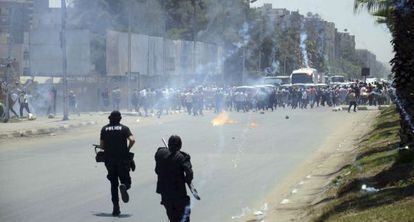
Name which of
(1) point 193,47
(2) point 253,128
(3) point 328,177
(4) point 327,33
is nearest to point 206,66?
(1) point 193,47

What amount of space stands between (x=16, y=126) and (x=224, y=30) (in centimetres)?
4491

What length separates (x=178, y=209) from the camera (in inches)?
308

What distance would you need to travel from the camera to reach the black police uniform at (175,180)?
7.72 m

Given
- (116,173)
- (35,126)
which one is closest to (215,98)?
(35,126)

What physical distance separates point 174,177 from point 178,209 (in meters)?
0.34

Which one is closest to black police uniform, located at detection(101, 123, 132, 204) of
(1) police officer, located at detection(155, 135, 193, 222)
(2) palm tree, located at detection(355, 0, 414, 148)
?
(1) police officer, located at detection(155, 135, 193, 222)

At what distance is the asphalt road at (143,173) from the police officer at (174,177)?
103 inches

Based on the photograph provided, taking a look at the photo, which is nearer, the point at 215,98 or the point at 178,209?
the point at 178,209

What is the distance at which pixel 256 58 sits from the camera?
251 ft

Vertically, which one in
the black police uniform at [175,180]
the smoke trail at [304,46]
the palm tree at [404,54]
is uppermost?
the smoke trail at [304,46]

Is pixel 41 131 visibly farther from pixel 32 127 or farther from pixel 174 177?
pixel 174 177

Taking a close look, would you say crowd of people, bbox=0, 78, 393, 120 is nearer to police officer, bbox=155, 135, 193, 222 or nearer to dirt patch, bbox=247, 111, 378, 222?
dirt patch, bbox=247, 111, 378, 222

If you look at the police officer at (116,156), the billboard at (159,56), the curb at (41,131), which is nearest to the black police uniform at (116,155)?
the police officer at (116,156)

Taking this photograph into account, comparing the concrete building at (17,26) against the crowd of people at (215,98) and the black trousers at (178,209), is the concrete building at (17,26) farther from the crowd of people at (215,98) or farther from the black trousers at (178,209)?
the black trousers at (178,209)
